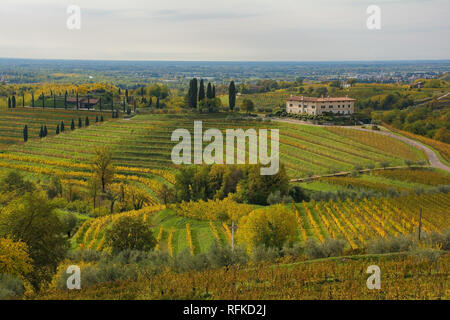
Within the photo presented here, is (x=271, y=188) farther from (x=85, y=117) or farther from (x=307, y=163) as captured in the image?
(x=85, y=117)

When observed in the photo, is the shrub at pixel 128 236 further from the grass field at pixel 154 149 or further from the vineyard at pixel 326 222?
the grass field at pixel 154 149

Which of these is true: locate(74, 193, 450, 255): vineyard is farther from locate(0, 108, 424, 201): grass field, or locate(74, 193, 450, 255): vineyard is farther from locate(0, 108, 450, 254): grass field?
locate(0, 108, 424, 201): grass field

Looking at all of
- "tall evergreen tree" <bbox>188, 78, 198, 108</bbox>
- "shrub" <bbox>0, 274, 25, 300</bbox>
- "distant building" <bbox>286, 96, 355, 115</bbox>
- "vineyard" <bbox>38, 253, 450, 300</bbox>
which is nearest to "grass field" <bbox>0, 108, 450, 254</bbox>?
"tall evergreen tree" <bbox>188, 78, 198, 108</bbox>

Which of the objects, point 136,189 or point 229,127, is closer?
point 136,189

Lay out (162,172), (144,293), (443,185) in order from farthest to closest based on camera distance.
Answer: (162,172), (443,185), (144,293)

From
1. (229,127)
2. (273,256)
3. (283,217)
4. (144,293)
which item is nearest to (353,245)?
(283,217)

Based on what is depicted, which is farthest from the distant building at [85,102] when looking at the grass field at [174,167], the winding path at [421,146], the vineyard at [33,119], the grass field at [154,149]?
the winding path at [421,146]
